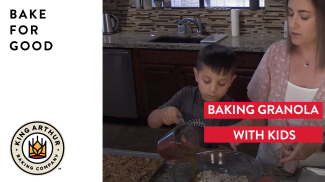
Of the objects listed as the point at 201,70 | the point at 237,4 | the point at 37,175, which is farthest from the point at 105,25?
the point at 37,175

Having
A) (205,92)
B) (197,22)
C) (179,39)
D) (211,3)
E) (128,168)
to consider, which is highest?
(211,3)

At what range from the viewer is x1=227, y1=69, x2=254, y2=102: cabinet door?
3537mm

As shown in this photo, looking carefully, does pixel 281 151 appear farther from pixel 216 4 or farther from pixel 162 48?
pixel 216 4

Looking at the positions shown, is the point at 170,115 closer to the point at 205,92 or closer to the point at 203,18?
the point at 205,92

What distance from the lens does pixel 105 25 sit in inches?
172

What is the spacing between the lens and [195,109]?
6.25 feet

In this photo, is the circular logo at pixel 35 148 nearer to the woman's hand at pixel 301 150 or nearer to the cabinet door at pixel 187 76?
the woman's hand at pixel 301 150

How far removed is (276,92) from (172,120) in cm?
49

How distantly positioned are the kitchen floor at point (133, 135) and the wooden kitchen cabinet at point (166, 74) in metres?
0.16

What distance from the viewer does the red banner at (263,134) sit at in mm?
1697

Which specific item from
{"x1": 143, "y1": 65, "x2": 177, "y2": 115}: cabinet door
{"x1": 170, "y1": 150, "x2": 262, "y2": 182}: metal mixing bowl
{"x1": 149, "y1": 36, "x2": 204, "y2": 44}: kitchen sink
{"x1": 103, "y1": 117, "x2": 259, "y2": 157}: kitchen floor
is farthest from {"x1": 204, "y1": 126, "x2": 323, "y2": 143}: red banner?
{"x1": 149, "y1": 36, "x2": 204, "y2": 44}: kitchen sink

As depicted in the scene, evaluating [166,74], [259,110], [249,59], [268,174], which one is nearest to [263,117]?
[259,110]

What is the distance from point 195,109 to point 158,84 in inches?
80.4

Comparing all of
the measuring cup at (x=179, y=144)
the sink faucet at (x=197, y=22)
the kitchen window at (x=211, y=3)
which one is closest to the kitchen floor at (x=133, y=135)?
the sink faucet at (x=197, y=22)
